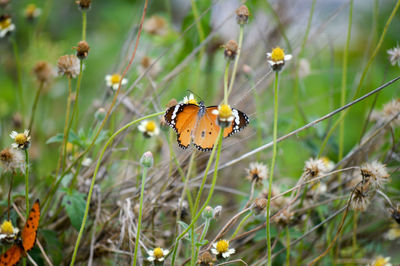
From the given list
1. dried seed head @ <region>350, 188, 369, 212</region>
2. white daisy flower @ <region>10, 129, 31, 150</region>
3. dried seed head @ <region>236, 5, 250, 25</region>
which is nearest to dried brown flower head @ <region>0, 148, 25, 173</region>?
white daisy flower @ <region>10, 129, 31, 150</region>

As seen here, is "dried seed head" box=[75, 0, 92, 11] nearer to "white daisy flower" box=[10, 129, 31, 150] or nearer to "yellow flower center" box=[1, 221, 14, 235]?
"white daisy flower" box=[10, 129, 31, 150]

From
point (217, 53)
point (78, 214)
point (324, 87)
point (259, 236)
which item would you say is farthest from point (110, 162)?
point (324, 87)

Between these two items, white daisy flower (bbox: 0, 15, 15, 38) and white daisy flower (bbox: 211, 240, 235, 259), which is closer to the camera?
white daisy flower (bbox: 211, 240, 235, 259)

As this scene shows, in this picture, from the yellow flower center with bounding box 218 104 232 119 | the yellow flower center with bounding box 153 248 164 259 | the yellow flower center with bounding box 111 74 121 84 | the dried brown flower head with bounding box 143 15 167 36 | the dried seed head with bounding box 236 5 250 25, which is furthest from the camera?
the dried brown flower head with bounding box 143 15 167 36

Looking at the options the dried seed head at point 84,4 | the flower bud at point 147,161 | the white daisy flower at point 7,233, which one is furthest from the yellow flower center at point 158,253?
the dried seed head at point 84,4

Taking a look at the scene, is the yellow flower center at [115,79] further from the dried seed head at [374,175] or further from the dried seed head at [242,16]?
the dried seed head at [374,175]

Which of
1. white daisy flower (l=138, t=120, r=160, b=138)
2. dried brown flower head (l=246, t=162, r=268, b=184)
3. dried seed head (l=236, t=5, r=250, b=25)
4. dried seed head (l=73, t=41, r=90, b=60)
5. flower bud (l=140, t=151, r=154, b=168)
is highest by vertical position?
dried seed head (l=236, t=5, r=250, b=25)

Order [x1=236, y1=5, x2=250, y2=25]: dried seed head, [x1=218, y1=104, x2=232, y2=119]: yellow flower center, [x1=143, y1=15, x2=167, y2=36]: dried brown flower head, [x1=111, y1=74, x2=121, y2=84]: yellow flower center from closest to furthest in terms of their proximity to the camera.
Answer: [x1=218, y1=104, x2=232, y2=119]: yellow flower center → [x1=236, y1=5, x2=250, y2=25]: dried seed head → [x1=111, y1=74, x2=121, y2=84]: yellow flower center → [x1=143, y1=15, x2=167, y2=36]: dried brown flower head
